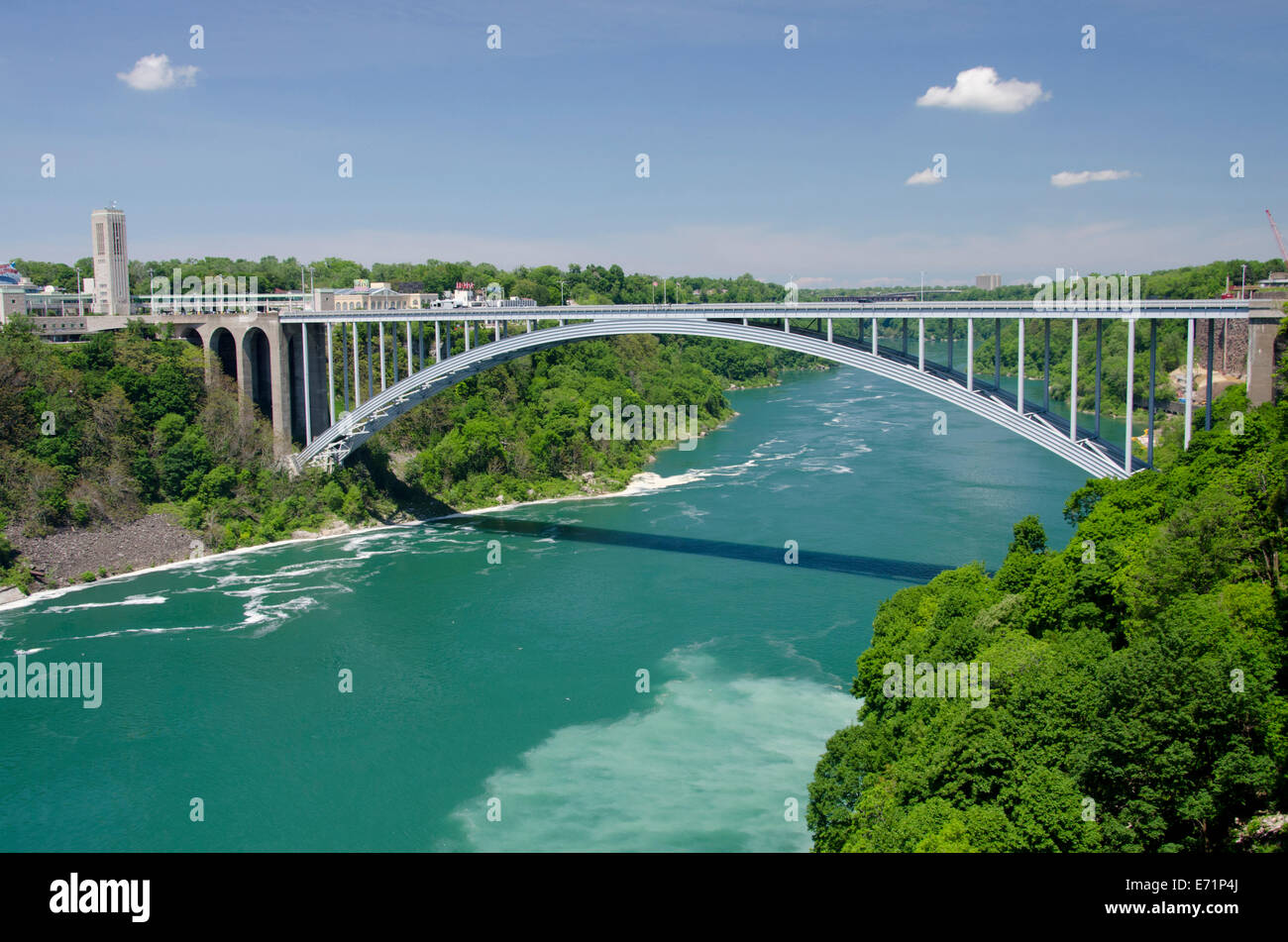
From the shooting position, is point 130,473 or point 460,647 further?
point 130,473

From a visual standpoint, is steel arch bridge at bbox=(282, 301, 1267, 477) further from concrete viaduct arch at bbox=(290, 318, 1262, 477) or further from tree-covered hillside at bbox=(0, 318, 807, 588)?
tree-covered hillside at bbox=(0, 318, 807, 588)

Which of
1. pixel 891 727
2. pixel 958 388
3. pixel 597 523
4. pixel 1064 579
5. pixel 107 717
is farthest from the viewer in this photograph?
pixel 597 523

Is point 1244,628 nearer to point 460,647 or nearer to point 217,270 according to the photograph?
point 460,647

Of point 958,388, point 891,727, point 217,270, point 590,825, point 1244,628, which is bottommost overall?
point 590,825

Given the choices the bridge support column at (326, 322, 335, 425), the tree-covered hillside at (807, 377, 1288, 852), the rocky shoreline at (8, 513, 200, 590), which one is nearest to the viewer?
the tree-covered hillside at (807, 377, 1288, 852)

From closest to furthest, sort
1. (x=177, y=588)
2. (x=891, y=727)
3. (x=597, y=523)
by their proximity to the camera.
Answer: (x=891, y=727) < (x=177, y=588) < (x=597, y=523)

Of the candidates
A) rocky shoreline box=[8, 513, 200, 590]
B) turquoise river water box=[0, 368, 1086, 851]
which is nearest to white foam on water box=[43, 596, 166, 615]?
turquoise river water box=[0, 368, 1086, 851]

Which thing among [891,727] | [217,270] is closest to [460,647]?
[891,727]

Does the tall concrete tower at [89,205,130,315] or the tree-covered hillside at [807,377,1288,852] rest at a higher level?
the tall concrete tower at [89,205,130,315]

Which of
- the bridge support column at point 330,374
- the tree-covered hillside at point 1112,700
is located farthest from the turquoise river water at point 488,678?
the bridge support column at point 330,374
